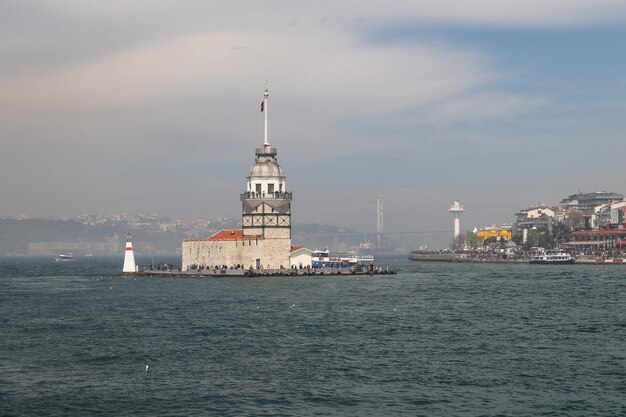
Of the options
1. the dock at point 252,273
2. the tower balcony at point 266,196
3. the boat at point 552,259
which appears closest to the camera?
the dock at point 252,273

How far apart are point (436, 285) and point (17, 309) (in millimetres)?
46760

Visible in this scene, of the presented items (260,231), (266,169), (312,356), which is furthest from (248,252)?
(312,356)

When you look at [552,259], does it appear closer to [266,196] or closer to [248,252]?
[266,196]

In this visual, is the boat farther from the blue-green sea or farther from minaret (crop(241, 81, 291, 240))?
the blue-green sea

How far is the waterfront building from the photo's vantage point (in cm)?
10494

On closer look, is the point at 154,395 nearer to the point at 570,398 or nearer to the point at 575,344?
the point at 570,398

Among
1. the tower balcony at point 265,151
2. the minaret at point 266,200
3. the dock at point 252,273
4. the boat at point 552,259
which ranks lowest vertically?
the dock at point 252,273

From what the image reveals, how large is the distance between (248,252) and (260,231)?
3063 mm

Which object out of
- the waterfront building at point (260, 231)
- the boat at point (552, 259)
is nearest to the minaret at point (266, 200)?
the waterfront building at point (260, 231)

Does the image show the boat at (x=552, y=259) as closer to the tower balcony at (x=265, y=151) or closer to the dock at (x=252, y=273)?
the dock at (x=252, y=273)

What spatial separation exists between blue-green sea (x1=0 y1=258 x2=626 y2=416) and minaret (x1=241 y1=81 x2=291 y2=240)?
31.0 m

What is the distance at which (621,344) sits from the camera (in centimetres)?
4559

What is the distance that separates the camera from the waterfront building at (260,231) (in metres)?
105

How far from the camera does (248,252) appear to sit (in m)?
105
